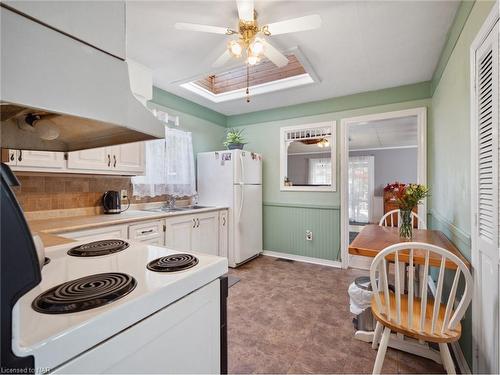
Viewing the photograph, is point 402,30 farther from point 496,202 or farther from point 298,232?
point 298,232

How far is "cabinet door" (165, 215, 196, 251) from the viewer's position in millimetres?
2590

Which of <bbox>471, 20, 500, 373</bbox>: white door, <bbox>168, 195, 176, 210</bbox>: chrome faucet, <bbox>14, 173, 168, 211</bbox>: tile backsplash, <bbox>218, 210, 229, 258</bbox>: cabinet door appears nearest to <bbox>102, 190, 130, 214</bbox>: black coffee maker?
<bbox>14, 173, 168, 211</bbox>: tile backsplash

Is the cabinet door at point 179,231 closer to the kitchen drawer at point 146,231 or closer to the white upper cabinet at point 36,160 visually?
the kitchen drawer at point 146,231

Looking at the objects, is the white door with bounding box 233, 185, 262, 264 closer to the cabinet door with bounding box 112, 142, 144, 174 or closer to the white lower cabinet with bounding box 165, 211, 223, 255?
the white lower cabinet with bounding box 165, 211, 223, 255

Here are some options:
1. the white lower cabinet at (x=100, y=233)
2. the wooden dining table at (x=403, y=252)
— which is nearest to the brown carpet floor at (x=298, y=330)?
the wooden dining table at (x=403, y=252)

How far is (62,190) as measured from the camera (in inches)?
89.0

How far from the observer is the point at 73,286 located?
0.70 meters

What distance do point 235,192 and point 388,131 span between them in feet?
13.0

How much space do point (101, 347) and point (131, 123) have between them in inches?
23.1

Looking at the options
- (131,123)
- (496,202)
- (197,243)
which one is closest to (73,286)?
(131,123)

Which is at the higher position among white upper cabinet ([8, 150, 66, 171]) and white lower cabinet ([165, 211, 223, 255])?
white upper cabinet ([8, 150, 66, 171])

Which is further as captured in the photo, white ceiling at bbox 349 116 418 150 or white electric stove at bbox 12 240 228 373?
white ceiling at bbox 349 116 418 150

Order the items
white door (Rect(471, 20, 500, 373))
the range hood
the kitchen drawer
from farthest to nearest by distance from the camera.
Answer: the kitchen drawer < white door (Rect(471, 20, 500, 373)) < the range hood

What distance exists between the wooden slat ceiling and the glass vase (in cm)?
193
